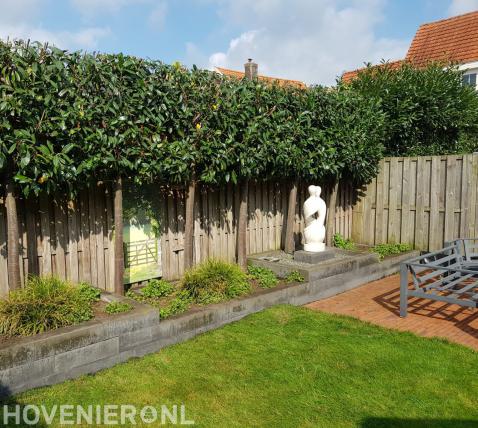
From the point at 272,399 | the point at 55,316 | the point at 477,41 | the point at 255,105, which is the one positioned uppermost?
the point at 477,41

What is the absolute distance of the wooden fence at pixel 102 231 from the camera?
17.5 ft

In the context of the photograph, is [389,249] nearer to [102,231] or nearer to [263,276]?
[263,276]

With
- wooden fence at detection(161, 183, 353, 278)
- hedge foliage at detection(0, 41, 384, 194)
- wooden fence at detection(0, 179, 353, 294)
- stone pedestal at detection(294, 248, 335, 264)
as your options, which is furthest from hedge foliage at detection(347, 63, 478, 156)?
stone pedestal at detection(294, 248, 335, 264)

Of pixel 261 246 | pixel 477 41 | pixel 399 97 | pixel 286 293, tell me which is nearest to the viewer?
pixel 286 293

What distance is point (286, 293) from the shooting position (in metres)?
6.39

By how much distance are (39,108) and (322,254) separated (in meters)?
5.02

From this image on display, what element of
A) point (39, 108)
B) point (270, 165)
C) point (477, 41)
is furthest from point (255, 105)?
point (477, 41)

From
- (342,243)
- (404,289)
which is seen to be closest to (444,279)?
(404,289)

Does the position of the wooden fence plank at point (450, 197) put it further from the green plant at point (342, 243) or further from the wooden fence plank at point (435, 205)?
the green plant at point (342, 243)

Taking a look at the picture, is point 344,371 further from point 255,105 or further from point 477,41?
point 477,41

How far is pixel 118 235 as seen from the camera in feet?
18.2

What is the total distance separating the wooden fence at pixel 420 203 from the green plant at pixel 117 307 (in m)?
6.83

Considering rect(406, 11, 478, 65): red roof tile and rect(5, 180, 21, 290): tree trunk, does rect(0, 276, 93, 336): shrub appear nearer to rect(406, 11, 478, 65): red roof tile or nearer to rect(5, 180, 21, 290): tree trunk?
rect(5, 180, 21, 290): tree trunk

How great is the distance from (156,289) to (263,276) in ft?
5.81
